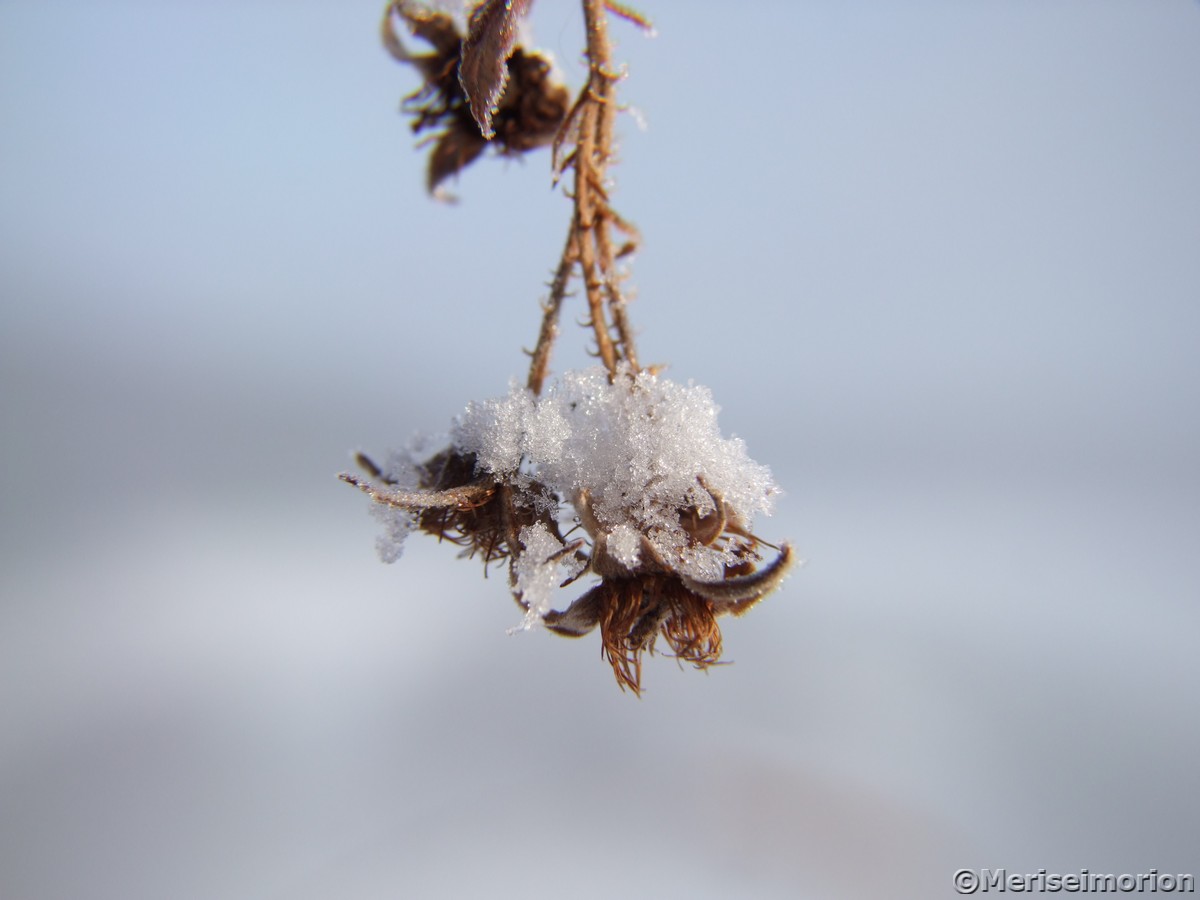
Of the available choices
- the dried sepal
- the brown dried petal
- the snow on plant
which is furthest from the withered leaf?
the brown dried petal

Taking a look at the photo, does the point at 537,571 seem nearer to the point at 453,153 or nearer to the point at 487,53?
the point at 487,53

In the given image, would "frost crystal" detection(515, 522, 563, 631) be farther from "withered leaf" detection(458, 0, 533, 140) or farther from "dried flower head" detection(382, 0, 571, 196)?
"dried flower head" detection(382, 0, 571, 196)

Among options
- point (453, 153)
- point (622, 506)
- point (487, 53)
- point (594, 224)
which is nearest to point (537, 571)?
point (622, 506)

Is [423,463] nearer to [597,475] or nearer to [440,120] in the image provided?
[597,475]

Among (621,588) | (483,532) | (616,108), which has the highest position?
(616,108)

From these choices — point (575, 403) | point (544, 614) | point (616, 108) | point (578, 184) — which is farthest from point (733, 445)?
point (616, 108)

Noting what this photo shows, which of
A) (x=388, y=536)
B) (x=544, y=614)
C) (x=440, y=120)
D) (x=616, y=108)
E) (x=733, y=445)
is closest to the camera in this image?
(x=544, y=614)

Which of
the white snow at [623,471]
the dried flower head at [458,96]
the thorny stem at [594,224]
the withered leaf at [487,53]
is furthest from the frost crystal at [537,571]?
the dried flower head at [458,96]
